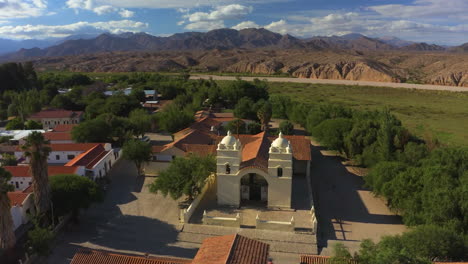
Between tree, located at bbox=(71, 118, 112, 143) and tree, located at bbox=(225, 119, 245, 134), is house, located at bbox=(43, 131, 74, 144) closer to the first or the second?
tree, located at bbox=(71, 118, 112, 143)

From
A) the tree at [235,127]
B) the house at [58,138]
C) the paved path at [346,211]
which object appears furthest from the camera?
the tree at [235,127]

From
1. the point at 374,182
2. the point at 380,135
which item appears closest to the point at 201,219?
the point at 374,182

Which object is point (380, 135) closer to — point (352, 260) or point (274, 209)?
point (274, 209)

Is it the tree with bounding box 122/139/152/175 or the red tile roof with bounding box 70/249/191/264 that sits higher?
the tree with bounding box 122/139/152/175

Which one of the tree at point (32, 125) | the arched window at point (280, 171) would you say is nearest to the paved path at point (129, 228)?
the arched window at point (280, 171)

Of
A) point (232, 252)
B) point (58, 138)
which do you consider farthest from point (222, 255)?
point (58, 138)

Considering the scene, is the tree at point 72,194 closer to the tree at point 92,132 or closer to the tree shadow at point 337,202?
the tree shadow at point 337,202

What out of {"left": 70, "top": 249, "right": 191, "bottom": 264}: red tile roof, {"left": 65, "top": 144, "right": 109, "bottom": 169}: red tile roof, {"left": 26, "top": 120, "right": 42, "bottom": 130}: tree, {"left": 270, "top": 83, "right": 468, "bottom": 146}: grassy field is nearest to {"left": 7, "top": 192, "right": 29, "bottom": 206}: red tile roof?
{"left": 65, "top": 144, "right": 109, "bottom": 169}: red tile roof
